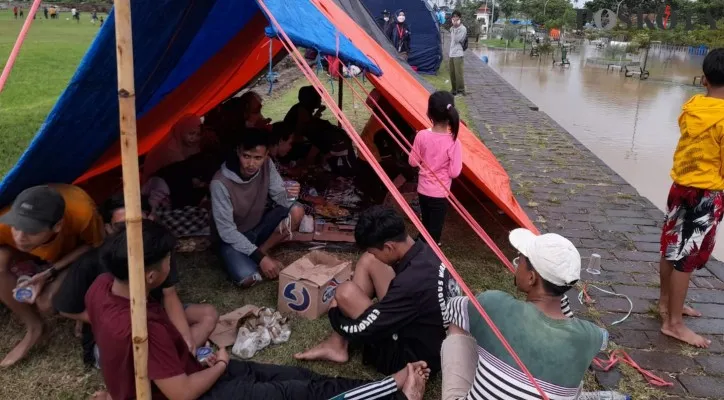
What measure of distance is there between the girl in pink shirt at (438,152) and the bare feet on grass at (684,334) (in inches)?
62.8

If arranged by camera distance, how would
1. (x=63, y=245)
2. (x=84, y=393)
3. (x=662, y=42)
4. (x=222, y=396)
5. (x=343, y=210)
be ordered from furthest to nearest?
(x=662, y=42) → (x=343, y=210) → (x=63, y=245) → (x=84, y=393) → (x=222, y=396)

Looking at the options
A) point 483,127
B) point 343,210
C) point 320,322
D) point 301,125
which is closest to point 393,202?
point 343,210

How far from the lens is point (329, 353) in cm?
287

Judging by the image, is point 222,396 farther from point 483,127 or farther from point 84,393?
point 483,127

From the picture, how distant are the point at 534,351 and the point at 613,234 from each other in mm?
3397

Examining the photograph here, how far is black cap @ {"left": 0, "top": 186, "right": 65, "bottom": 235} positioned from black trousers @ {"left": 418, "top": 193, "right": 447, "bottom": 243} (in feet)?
7.75

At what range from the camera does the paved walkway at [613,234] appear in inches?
118

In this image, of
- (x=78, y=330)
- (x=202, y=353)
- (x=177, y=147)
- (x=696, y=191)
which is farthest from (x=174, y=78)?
(x=696, y=191)

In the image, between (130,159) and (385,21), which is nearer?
(130,159)

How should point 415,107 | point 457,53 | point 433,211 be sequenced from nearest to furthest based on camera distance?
point 433,211 < point 415,107 < point 457,53

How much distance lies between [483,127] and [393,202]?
471 cm

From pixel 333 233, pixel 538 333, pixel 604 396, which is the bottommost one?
pixel 604 396

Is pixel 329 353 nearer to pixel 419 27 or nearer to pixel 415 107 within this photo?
pixel 415 107

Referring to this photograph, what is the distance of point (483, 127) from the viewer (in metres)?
8.95
